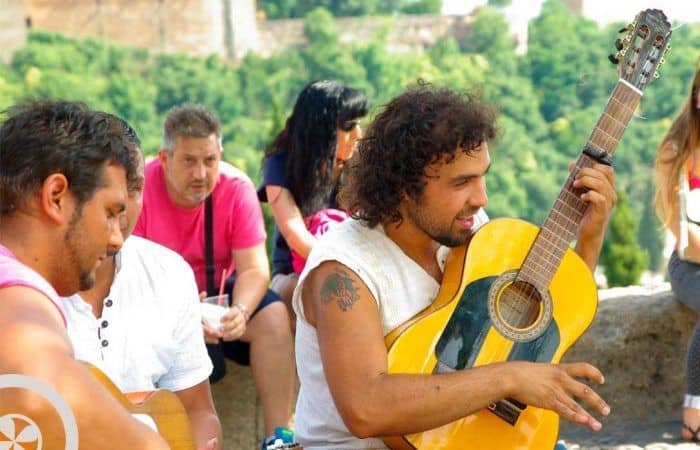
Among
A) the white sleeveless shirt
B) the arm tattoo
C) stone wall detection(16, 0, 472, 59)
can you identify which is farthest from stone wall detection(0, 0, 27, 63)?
the arm tattoo

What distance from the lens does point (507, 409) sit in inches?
98.7

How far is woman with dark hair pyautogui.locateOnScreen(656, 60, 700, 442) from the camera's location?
13.0 ft

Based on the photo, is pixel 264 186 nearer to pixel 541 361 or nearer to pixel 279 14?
pixel 541 361

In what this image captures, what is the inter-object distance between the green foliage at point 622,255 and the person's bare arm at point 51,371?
2020 centimetres

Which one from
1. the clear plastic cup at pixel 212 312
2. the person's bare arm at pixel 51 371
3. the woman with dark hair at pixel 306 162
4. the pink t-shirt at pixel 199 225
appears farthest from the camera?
the woman with dark hair at pixel 306 162

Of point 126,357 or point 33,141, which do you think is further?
point 126,357

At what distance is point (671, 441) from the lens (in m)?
3.88

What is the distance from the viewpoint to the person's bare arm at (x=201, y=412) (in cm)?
264

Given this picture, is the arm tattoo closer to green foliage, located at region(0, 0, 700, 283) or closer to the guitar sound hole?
the guitar sound hole

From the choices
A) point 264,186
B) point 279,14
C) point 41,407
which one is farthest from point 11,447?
point 279,14

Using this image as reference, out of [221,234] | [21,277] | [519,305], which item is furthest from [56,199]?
[221,234]

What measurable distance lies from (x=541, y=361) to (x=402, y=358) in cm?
37

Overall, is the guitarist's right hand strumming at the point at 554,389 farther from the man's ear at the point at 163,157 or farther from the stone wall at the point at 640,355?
the man's ear at the point at 163,157

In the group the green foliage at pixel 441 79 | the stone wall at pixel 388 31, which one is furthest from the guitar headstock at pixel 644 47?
the stone wall at pixel 388 31
